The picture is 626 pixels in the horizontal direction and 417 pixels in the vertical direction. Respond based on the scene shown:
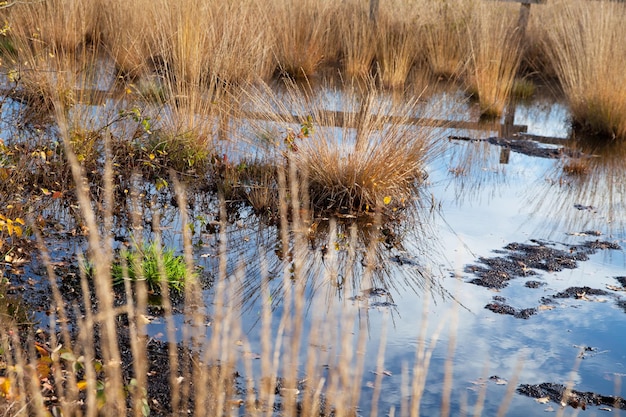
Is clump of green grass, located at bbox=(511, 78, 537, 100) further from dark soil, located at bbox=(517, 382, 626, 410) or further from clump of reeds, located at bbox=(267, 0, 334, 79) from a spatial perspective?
dark soil, located at bbox=(517, 382, 626, 410)

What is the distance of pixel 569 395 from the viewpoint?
3.40m

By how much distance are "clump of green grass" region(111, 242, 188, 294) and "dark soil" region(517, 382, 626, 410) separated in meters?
1.79

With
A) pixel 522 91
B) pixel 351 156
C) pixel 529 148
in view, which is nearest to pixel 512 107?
pixel 522 91

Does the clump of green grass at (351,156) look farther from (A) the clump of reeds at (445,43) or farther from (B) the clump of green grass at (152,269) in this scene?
(A) the clump of reeds at (445,43)

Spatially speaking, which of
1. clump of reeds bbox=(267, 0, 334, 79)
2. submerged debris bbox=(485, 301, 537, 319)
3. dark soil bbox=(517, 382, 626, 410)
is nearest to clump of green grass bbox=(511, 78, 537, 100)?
clump of reeds bbox=(267, 0, 334, 79)

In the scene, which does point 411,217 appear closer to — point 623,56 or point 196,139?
point 196,139

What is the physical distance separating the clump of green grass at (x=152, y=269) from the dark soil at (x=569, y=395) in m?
1.79

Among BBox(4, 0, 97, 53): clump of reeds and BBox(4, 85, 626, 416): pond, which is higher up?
BBox(4, 0, 97, 53): clump of reeds

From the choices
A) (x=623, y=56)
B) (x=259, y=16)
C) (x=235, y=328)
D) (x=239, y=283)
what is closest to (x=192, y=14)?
(x=259, y=16)

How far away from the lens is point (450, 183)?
6.85 metres

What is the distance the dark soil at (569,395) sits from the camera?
11.1 feet

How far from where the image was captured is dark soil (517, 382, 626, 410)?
3.38 m

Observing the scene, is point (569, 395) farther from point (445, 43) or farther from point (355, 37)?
point (445, 43)

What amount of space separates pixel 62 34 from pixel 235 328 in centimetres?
755
